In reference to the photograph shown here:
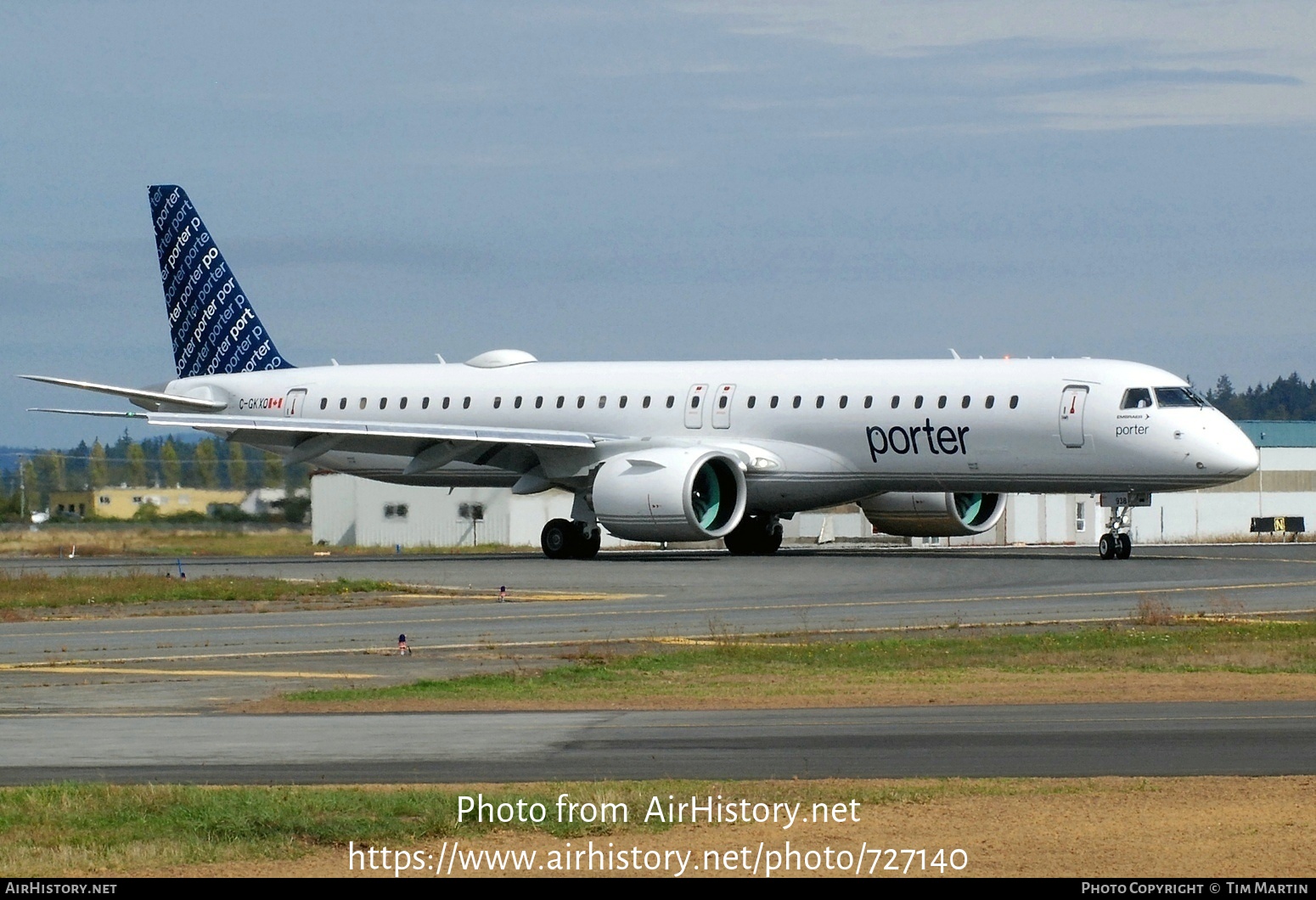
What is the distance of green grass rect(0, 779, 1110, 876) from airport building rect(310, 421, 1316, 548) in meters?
44.9

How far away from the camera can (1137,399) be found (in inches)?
1647

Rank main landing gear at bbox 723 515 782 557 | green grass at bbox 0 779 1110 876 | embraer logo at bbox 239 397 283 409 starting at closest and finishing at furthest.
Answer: green grass at bbox 0 779 1110 876 < main landing gear at bbox 723 515 782 557 < embraer logo at bbox 239 397 283 409

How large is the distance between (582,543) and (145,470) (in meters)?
26.8

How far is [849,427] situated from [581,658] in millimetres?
21842

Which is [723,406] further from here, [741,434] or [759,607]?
[759,607]

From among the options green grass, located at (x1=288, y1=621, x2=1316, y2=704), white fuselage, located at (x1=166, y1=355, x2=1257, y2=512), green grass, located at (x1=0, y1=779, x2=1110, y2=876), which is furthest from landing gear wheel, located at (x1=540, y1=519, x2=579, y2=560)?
green grass, located at (x1=0, y1=779, x2=1110, y2=876)

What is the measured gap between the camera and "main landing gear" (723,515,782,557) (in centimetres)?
5000

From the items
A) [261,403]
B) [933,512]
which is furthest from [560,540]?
[261,403]

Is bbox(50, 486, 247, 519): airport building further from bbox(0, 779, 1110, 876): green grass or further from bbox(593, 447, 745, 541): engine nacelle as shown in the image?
bbox(0, 779, 1110, 876): green grass

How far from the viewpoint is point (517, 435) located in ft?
156

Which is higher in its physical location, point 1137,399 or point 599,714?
point 1137,399
